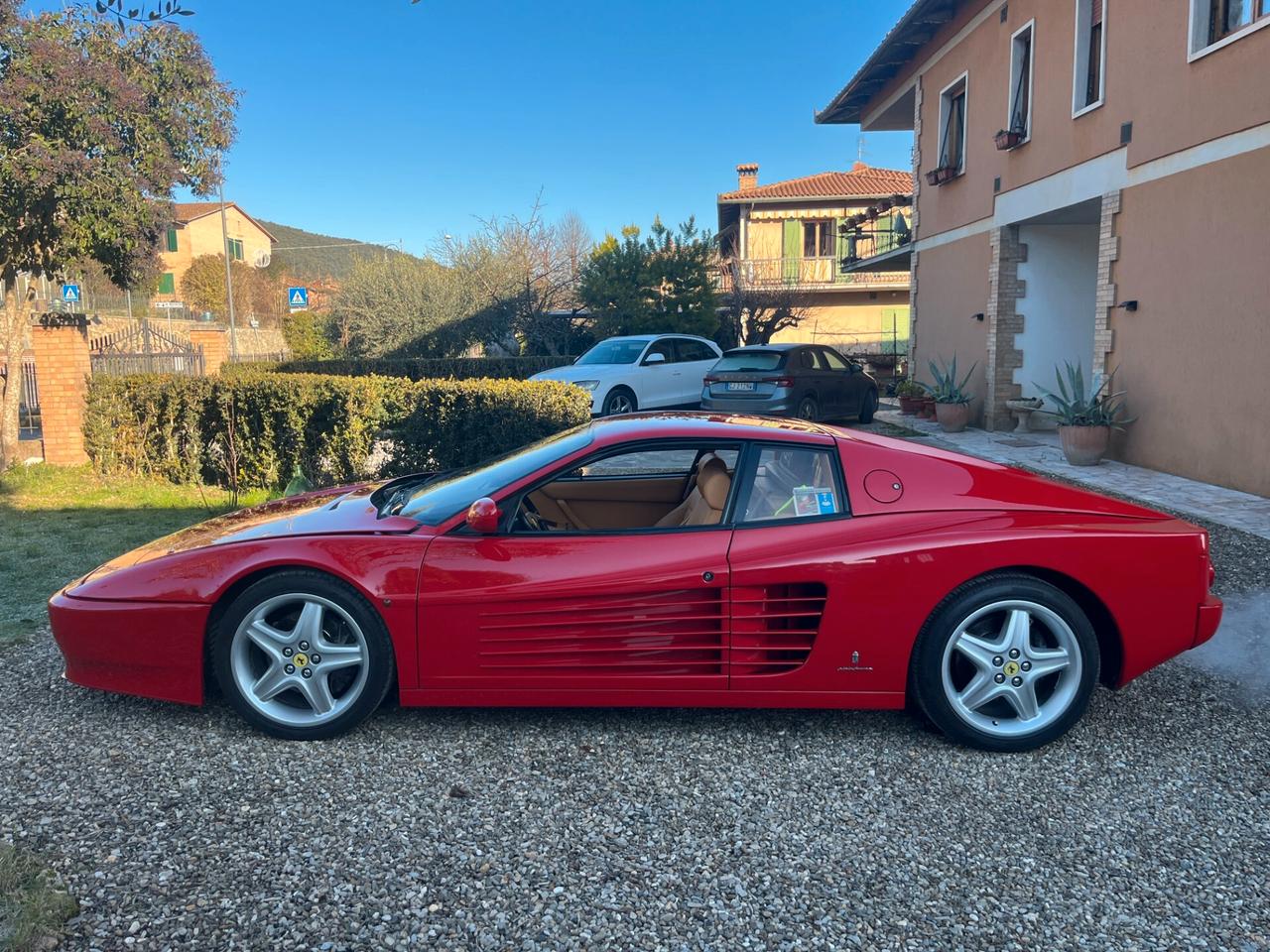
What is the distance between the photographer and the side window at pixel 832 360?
1559 cm

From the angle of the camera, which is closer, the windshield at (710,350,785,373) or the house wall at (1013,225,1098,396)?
the house wall at (1013,225,1098,396)

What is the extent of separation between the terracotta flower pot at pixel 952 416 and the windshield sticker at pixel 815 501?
1163 cm

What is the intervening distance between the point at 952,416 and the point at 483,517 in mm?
12324

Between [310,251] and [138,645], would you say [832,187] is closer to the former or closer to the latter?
[138,645]

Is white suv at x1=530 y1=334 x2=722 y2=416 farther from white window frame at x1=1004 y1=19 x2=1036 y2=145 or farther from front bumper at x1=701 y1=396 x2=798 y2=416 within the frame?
white window frame at x1=1004 y1=19 x2=1036 y2=145

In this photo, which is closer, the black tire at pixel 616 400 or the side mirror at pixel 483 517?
the side mirror at pixel 483 517

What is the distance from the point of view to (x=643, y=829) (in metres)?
3.12

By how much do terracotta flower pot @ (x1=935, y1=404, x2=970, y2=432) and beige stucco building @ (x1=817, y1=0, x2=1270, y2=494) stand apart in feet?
1.20

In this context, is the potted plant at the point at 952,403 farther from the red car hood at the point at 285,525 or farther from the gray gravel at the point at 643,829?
the red car hood at the point at 285,525

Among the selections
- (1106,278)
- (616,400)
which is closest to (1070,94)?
(1106,278)

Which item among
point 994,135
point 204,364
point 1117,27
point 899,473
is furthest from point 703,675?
point 204,364

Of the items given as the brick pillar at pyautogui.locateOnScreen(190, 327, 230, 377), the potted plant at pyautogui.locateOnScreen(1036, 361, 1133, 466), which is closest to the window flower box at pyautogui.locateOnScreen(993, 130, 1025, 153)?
the potted plant at pyautogui.locateOnScreen(1036, 361, 1133, 466)

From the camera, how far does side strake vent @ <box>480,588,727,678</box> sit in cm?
364

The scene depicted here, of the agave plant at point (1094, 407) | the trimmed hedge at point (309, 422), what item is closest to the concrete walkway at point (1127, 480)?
the agave plant at point (1094, 407)
